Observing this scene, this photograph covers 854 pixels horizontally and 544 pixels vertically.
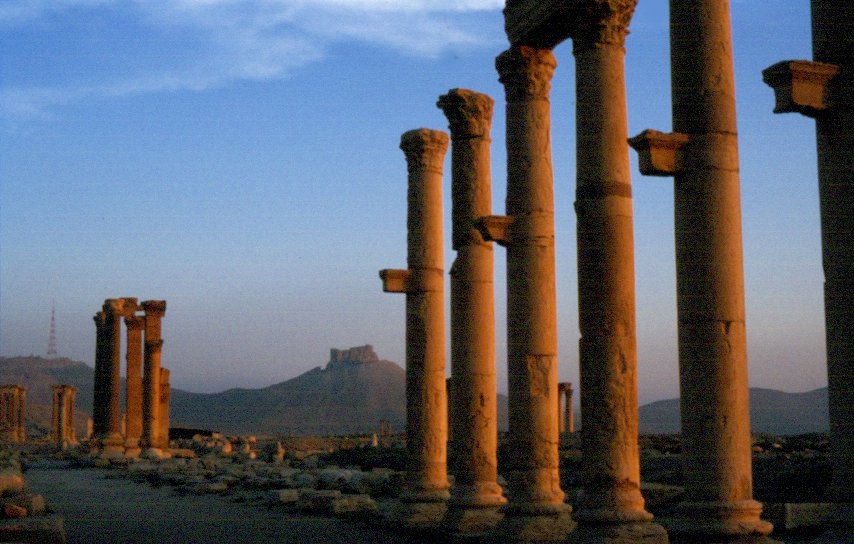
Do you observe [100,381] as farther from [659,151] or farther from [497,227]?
[659,151]

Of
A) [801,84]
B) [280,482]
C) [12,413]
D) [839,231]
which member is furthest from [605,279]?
[12,413]

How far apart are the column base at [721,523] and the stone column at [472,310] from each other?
626 cm

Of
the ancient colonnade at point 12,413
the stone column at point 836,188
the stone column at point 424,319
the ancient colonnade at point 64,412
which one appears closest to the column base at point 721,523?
the stone column at point 836,188

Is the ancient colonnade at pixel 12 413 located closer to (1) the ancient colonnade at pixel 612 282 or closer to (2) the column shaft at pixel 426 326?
(2) the column shaft at pixel 426 326

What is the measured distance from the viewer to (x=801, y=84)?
11.5 m

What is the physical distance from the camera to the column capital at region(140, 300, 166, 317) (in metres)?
44.0

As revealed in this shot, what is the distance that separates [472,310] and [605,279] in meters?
5.67

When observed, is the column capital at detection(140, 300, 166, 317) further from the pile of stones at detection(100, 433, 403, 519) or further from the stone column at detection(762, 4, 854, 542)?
the stone column at detection(762, 4, 854, 542)

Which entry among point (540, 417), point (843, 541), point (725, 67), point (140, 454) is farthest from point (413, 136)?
point (140, 454)

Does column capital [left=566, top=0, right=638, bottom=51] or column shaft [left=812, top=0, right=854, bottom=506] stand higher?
column capital [left=566, top=0, right=638, bottom=51]

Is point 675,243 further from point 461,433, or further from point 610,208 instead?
point 461,433

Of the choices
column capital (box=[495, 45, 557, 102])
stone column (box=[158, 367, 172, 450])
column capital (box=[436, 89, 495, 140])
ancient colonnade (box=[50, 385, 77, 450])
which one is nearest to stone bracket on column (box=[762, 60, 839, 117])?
column capital (box=[495, 45, 557, 102])

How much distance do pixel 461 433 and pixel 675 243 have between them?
694 centimetres

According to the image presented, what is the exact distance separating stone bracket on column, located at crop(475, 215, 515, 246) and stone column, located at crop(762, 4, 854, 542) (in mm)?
5742
